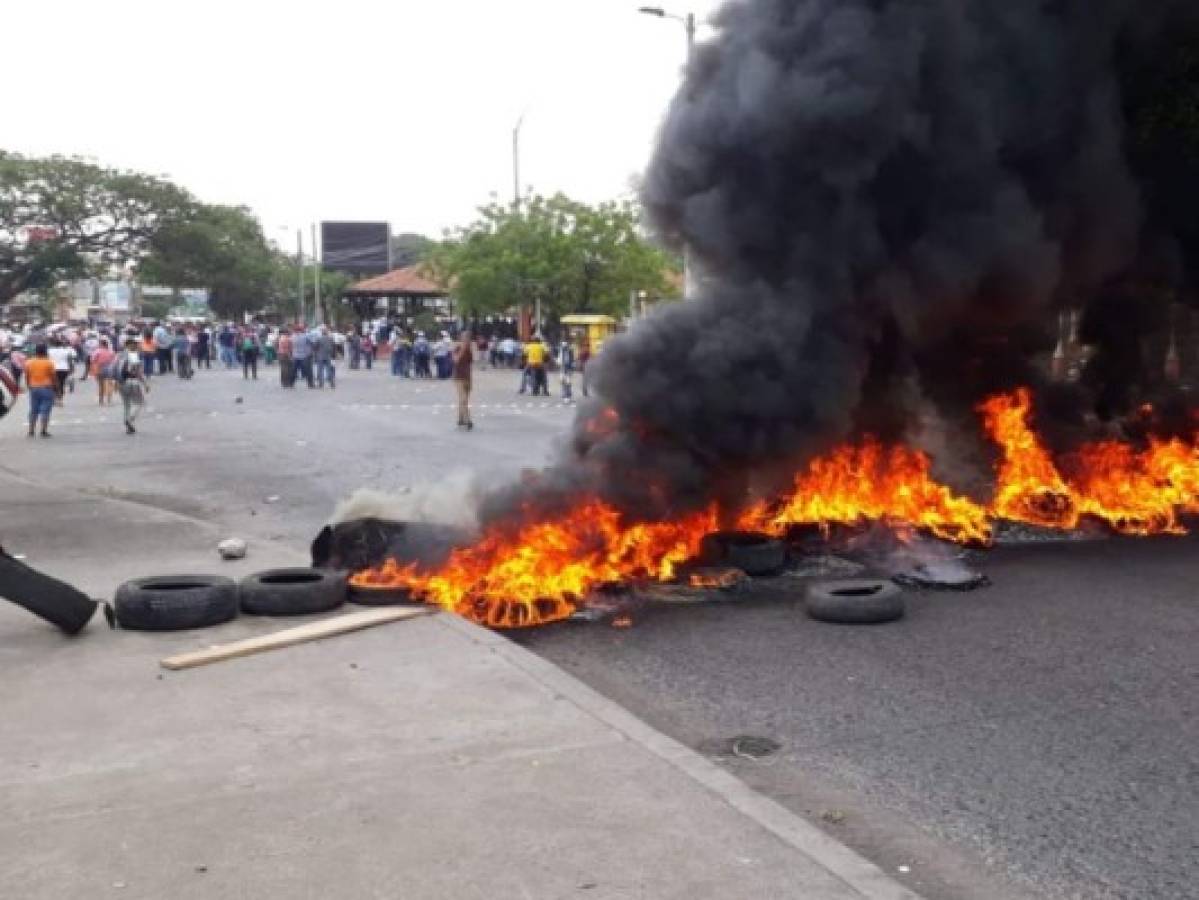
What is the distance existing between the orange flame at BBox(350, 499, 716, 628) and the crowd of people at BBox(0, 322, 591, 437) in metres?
Result: 2.51

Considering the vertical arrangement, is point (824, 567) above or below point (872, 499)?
below

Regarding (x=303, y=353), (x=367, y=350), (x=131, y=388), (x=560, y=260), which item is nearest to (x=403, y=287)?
(x=367, y=350)

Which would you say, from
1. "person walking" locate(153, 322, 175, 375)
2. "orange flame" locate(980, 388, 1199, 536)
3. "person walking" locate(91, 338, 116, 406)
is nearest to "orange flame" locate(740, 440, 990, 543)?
"orange flame" locate(980, 388, 1199, 536)

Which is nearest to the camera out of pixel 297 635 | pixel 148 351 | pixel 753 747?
pixel 753 747

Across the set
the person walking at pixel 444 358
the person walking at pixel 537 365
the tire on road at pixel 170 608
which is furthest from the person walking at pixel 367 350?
the tire on road at pixel 170 608

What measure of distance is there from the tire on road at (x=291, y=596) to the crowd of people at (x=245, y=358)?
5.28 ft

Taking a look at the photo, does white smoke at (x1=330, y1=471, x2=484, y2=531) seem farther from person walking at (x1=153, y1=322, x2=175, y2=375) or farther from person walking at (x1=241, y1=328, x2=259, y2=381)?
person walking at (x1=153, y1=322, x2=175, y2=375)

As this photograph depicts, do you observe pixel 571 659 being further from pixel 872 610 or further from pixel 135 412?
pixel 135 412

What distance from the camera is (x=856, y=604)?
6727 millimetres

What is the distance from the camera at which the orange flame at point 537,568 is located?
683 cm

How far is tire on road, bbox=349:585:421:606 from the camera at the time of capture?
22.4 ft

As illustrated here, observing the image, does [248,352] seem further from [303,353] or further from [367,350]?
[367,350]

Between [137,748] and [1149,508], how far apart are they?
26.9ft

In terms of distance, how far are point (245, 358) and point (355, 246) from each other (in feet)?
151
